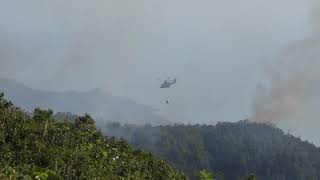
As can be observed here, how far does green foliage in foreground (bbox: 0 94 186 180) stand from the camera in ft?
121

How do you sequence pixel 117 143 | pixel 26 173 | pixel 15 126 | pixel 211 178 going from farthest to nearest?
pixel 117 143 → pixel 15 126 → pixel 211 178 → pixel 26 173

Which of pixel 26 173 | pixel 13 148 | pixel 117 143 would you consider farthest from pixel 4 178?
pixel 117 143

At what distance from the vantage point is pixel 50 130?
4722cm

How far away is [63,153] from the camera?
40.8m

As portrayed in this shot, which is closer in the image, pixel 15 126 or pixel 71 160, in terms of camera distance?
pixel 71 160

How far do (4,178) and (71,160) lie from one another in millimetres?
16409

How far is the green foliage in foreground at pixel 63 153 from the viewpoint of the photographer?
3691cm

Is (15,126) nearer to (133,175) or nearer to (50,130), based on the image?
(50,130)

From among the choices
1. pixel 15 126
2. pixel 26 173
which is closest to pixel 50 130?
pixel 15 126

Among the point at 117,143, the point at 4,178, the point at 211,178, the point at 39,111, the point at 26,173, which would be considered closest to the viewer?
the point at 4,178

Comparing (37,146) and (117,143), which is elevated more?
(117,143)

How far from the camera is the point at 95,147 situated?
162 feet

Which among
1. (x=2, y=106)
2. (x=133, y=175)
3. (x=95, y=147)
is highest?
(x=2, y=106)

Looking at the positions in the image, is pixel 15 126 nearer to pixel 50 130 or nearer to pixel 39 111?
pixel 50 130
